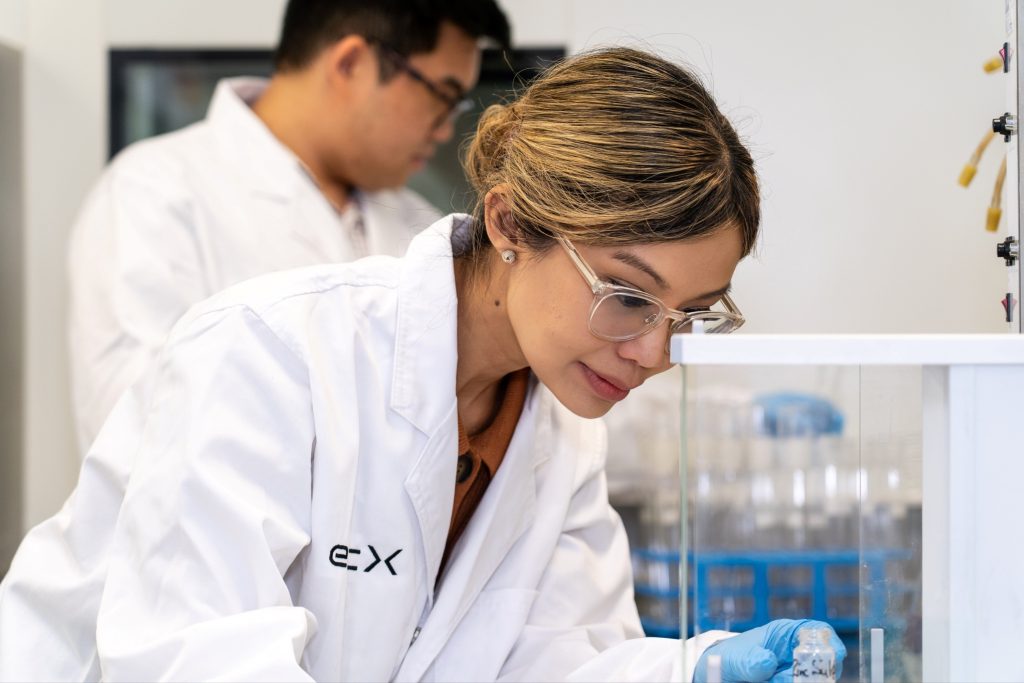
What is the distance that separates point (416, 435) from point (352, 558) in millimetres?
150

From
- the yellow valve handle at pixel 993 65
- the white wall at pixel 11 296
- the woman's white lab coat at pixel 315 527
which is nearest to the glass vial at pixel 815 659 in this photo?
the woman's white lab coat at pixel 315 527

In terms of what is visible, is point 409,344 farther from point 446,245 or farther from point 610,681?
point 610,681

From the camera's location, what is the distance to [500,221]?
1189mm

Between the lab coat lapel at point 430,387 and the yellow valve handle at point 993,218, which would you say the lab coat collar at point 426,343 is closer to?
the lab coat lapel at point 430,387

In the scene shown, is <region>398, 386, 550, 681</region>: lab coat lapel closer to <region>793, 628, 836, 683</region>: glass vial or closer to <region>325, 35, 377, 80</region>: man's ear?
<region>793, 628, 836, 683</region>: glass vial

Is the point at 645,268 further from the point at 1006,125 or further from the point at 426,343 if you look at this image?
the point at 1006,125

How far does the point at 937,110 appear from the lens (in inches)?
50.7

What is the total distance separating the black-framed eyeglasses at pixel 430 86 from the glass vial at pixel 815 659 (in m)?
1.57

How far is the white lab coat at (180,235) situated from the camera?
197 cm

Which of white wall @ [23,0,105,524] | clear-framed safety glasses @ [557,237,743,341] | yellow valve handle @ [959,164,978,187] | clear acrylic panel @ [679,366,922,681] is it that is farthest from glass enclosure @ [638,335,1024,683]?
white wall @ [23,0,105,524]

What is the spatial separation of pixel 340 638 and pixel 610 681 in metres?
0.29

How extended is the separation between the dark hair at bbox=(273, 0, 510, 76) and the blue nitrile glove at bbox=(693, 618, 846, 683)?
155cm

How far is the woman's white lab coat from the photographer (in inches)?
40.0

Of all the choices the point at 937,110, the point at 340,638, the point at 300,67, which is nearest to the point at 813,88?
the point at 937,110
